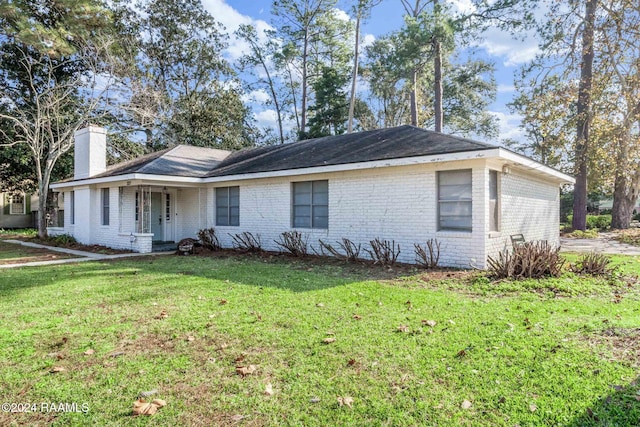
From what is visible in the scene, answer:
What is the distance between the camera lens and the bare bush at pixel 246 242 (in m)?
12.6

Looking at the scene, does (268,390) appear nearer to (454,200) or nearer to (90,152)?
(454,200)

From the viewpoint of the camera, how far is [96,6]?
21.3 m

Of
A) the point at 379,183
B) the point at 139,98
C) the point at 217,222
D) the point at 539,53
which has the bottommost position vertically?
the point at 217,222

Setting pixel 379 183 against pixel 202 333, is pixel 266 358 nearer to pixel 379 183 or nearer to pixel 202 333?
pixel 202 333

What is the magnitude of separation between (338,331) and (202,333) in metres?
1.60

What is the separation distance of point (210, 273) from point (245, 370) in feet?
18.0

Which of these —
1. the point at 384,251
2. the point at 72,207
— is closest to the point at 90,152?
the point at 72,207

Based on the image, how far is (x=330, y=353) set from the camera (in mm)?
3771

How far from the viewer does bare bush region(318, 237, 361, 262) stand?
10242 millimetres

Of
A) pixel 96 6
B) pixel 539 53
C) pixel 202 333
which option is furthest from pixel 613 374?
pixel 96 6

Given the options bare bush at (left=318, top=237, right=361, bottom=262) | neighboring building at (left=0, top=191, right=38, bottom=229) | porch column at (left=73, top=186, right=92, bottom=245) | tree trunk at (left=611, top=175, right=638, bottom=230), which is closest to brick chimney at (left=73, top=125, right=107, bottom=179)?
porch column at (left=73, top=186, right=92, bottom=245)

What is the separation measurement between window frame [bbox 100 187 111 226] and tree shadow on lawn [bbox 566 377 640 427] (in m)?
15.9

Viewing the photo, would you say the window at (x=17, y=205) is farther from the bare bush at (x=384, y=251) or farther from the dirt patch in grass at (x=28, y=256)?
the bare bush at (x=384, y=251)

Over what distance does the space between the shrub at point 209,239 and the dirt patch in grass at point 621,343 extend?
11.5 m
